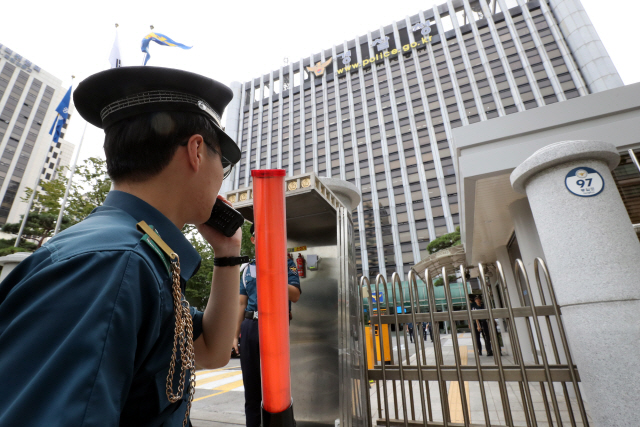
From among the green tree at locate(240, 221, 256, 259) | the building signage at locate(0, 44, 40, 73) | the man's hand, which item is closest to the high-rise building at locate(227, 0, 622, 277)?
the green tree at locate(240, 221, 256, 259)

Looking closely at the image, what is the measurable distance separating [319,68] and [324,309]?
184 feet

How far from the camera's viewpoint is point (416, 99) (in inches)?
1722

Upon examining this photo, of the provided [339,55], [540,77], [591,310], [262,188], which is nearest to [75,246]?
[262,188]

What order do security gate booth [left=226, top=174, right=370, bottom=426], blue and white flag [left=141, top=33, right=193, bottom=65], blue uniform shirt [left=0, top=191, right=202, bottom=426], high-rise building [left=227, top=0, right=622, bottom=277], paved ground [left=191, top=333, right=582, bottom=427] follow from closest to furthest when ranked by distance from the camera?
blue uniform shirt [left=0, top=191, right=202, bottom=426] < security gate booth [left=226, top=174, right=370, bottom=426] < paved ground [left=191, top=333, right=582, bottom=427] < blue and white flag [left=141, top=33, right=193, bottom=65] < high-rise building [left=227, top=0, right=622, bottom=277]

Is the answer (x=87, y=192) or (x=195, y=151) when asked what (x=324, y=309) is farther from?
(x=87, y=192)

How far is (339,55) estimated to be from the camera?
53344 millimetres

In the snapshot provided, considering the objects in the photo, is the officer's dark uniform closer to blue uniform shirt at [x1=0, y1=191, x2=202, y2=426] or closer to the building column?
blue uniform shirt at [x1=0, y1=191, x2=202, y2=426]

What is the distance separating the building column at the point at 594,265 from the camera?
253 centimetres

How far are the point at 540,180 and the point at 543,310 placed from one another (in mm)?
1358

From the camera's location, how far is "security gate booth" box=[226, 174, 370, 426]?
3219 mm

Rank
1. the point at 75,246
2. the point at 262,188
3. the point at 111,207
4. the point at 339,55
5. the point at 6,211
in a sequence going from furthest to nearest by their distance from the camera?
the point at 339,55 → the point at 6,211 → the point at 262,188 → the point at 111,207 → the point at 75,246

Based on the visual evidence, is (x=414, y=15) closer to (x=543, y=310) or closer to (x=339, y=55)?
(x=339, y=55)

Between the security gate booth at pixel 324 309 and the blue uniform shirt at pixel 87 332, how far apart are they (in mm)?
2733

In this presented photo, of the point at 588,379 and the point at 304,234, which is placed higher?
the point at 304,234
